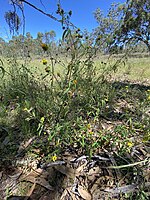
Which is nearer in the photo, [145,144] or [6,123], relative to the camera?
[145,144]

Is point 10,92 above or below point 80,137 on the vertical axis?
above

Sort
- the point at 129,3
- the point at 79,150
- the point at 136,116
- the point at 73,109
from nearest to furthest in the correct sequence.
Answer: the point at 79,150 < the point at 73,109 < the point at 136,116 < the point at 129,3

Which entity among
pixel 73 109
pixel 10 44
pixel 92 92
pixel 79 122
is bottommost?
pixel 79 122

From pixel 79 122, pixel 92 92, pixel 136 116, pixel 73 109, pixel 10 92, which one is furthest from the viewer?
pixel 10 92

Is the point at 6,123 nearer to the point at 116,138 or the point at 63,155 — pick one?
the point at 63,155

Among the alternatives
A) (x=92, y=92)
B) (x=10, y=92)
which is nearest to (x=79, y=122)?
(x=92, y=92)

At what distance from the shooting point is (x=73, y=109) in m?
1.53

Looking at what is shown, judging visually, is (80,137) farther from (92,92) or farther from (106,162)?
(92,92)

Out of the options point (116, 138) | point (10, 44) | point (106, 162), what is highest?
point (10, 44)

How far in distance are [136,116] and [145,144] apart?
43 centimetres

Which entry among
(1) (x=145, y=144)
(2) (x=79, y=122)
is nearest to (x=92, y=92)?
(2) (x=79, y=122)

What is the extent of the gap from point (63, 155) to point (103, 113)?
687 mm

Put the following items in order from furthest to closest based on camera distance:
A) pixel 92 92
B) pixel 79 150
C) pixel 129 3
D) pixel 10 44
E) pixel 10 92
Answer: pixel 129 3
pixel 10 44
pixel 10 92
pixel 92 92
pixel 79 150

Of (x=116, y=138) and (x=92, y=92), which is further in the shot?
(x=92, y=92)
